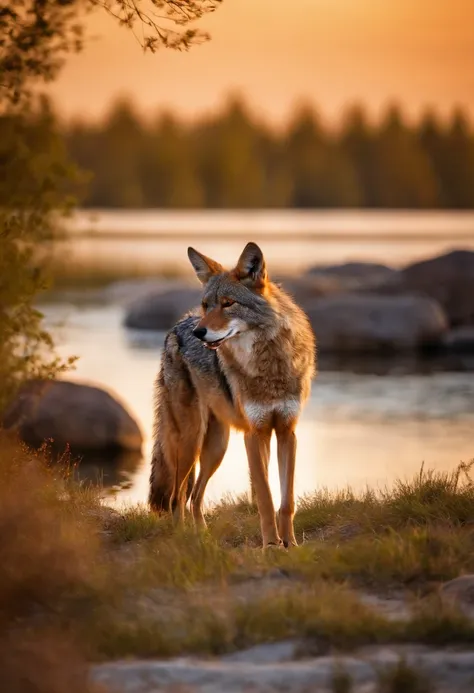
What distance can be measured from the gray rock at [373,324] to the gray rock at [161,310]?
4639 mm

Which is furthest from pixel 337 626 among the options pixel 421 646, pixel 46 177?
pixel 46 177

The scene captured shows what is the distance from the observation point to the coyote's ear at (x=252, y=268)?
336 inches

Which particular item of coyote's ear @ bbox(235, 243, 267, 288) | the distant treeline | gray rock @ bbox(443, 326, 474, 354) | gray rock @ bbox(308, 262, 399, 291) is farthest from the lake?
the distant treeline

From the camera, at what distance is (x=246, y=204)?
6619 inches

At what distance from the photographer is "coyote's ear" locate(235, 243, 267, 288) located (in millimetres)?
8539

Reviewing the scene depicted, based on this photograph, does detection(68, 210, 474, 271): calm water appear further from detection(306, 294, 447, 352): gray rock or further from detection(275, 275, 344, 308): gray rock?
detection(306, 294, 447, 352): gray rock

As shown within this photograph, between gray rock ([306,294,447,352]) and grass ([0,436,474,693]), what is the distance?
63.8 feet

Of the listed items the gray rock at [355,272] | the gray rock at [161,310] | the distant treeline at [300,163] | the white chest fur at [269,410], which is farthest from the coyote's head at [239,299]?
the distant treeline at [300,163]

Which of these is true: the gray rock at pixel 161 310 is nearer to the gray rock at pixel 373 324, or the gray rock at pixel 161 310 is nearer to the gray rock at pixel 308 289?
the gray rock at pixel 308 289

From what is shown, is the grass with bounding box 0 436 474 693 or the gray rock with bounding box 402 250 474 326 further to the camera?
the gray rock with bounding box 402 250 474 326

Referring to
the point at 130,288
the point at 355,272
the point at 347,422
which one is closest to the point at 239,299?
the point at 347,422

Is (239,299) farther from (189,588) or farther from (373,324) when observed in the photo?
(373,324)

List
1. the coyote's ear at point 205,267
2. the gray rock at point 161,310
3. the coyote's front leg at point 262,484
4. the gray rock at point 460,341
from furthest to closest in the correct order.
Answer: the gray rock at point 161,310, the gray rock at point 460,341, the coyote's ear at point 205,267, the coyote's front leg at point 262,484

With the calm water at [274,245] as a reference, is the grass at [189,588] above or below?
below
